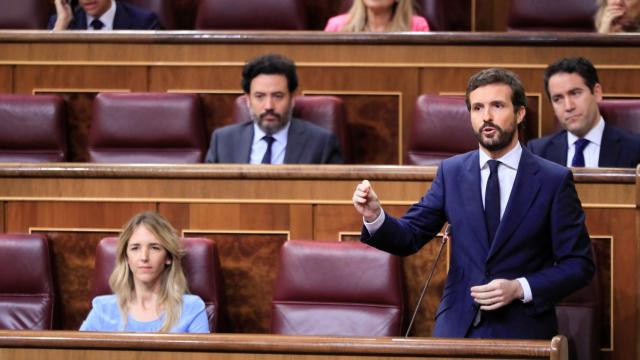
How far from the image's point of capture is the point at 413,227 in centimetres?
109

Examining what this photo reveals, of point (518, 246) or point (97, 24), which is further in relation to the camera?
point (97, 24)

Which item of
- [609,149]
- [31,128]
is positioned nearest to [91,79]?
[31,128]

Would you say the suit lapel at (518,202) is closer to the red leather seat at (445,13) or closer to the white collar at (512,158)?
the white collar at (512,158)

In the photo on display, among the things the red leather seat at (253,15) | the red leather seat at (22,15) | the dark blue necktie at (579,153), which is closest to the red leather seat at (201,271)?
the dark blue necktie at (579,153)

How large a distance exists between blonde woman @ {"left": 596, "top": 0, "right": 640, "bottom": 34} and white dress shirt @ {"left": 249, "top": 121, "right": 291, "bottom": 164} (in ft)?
1.74

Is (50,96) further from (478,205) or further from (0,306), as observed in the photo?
(478,205)

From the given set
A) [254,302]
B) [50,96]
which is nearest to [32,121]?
[50,96]

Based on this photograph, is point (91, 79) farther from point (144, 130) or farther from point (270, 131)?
point (270, 131)

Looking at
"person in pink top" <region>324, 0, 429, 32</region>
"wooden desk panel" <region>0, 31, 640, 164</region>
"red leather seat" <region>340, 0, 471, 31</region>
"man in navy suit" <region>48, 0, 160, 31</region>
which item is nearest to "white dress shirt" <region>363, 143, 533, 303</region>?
"wooden desk panel" <region>0, 31, 640, 164</region>

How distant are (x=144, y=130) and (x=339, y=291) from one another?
49 centimetres

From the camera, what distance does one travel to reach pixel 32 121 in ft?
5.40

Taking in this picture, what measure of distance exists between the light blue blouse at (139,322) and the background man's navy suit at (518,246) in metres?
0.26

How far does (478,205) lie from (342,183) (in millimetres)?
285

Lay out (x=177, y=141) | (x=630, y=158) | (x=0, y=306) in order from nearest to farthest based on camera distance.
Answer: (x=0, y=306), (x=630, y=158), (x=177, y=141)
